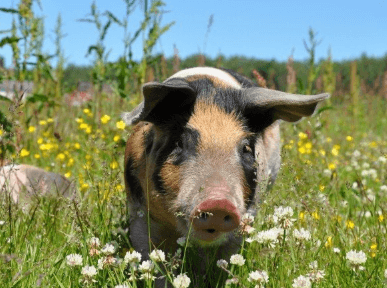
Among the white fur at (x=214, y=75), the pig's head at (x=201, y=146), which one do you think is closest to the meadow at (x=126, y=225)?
the pig's head at (x=201, y=146)

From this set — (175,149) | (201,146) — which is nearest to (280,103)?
(201,146)

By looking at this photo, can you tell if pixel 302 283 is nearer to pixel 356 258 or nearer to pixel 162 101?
pixel 356 258

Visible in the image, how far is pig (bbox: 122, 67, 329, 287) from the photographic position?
2605mm

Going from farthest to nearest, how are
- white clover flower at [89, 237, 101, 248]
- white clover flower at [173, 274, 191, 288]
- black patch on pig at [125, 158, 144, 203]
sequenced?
black patch on pig at [125, 158, 144, 203] → white clover flower at [89, 237, 101, 248] → white clover flower at [173, 274, 191, 288]

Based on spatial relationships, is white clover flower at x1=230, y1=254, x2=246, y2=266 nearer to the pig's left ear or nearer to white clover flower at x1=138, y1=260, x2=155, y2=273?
white clover flower at x1=138, y1=260, x2=155, y2=273

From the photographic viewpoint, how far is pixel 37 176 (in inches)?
179

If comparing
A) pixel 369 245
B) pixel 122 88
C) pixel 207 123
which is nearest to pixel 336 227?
pixel 369 245

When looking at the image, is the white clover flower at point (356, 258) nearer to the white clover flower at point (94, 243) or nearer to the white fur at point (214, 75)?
the white clover flower at point (94, 243)

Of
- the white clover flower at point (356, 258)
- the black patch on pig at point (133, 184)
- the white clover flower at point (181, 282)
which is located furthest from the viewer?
the black patch on pig at point (133, 184)

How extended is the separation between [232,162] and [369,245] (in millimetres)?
1251

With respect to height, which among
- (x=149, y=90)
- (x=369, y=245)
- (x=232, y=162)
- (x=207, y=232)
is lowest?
(x=369, y=245)

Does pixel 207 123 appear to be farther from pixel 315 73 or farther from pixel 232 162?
pixel 315 73

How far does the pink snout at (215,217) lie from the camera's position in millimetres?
2311

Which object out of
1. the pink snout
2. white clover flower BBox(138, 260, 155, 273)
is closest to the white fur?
the pink snout
